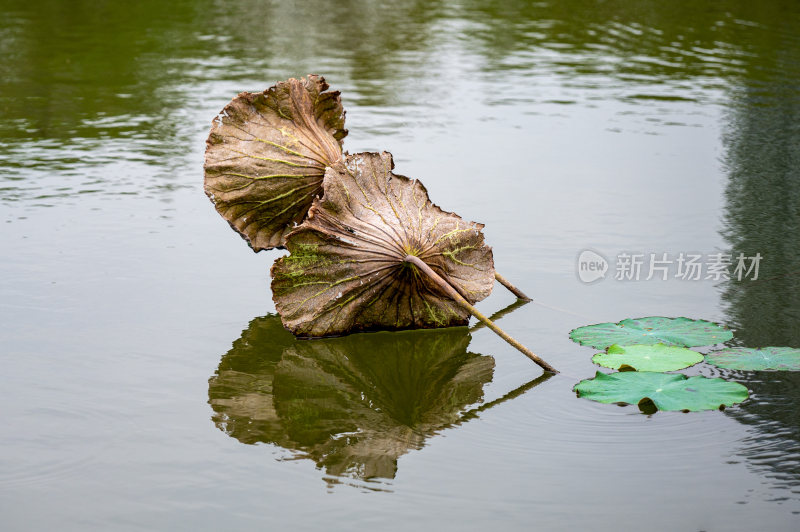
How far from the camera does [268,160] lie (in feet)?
14.1

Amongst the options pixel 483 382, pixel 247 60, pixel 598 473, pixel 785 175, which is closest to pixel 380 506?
pixel 598 473

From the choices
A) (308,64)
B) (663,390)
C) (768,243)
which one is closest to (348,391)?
(663,390)

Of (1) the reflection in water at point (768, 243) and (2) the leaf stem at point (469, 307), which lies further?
(2) the leaf stem at point (469, 307)

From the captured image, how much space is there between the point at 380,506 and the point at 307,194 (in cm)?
191

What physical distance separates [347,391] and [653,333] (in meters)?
1.24

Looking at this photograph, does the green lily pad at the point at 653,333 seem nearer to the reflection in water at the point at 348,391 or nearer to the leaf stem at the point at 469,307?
the leaf stem at the point at 469,307

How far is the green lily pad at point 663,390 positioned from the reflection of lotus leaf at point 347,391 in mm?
424

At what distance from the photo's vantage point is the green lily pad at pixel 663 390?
3.31 m

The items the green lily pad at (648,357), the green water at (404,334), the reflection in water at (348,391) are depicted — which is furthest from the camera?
the green lily pad at (648,357)

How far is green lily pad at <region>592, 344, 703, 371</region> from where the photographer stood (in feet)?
11.7

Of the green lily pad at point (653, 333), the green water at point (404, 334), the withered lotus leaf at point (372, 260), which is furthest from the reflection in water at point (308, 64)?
the green lily pad at point (653, 333)

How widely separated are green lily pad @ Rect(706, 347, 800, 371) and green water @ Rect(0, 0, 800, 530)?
0.18ft

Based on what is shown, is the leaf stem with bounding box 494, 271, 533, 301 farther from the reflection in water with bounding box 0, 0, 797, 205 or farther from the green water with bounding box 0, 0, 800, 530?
the reflection in water with bounding box 0, 0, 797, 205

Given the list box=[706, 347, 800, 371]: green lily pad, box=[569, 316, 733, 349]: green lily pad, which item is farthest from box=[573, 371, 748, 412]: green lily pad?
box=[569, 316, 733, 349]: green lily pad
